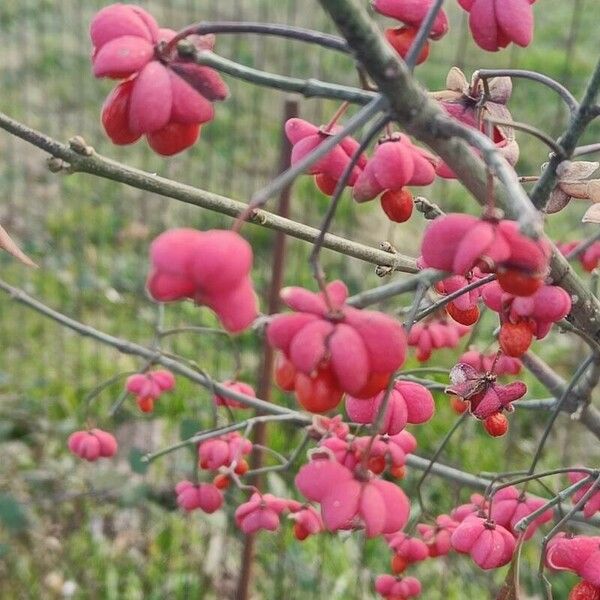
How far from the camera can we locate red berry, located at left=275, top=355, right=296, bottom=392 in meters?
0.50

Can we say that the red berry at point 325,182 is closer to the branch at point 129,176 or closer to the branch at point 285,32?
the branch at point 129,176

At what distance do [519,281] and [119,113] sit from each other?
11.0 inches

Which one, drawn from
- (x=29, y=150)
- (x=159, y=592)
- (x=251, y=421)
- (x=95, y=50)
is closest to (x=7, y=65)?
(x=29, y=150)

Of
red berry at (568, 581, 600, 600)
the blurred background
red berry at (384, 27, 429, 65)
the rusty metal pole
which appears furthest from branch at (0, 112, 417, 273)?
the rusty metal pole

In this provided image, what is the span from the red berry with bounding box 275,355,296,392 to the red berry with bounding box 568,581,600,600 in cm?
35

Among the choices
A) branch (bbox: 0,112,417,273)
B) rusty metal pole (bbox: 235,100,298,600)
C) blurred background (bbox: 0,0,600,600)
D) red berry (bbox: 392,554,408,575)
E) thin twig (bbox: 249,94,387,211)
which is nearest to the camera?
thin twig (bbox: 249,94,387,211)

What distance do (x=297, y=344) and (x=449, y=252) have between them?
0.31ft

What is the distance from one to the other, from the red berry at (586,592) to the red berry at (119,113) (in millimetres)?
480

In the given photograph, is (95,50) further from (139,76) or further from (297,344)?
(297,344)

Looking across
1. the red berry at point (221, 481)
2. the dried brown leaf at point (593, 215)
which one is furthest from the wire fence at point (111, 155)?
the dried brown leaf at point (593, 215)

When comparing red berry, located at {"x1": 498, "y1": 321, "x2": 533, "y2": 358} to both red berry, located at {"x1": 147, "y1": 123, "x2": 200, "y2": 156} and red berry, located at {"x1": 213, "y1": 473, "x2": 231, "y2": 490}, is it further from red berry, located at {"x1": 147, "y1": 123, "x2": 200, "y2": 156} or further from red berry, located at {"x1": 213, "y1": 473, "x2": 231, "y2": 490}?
red berry, located at {"x1": 213, "y1": 473, "x2": 231, "y2": 490}

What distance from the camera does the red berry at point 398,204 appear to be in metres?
0.68

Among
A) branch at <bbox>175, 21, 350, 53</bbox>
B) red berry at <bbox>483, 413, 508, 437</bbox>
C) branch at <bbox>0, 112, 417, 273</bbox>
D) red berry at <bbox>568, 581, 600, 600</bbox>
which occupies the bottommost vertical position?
red berry at <bbox>568, 581, 600, 600</bbox>

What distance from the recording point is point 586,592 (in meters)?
0.71
